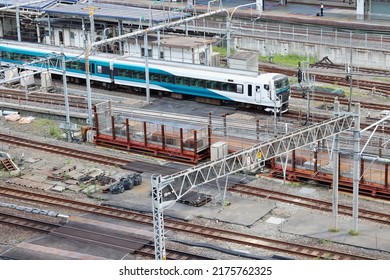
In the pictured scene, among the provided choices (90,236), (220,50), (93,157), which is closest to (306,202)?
(90,236)

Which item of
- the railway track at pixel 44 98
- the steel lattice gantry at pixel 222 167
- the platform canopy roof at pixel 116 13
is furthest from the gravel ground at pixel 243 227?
the platform canopy roof at pixel 116 13

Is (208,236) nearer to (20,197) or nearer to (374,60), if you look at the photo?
(20,197)

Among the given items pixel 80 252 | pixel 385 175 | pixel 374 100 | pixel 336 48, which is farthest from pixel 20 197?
pixel 336 48

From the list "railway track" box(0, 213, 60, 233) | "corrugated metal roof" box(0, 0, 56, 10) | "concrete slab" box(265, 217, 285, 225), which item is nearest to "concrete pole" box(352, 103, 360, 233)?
"concrete slab" box(265, 217, 285, 225)

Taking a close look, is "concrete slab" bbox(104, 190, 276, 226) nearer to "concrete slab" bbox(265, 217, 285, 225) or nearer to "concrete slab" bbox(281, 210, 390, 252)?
"concrete slab" bbox(265, 217, 285, 225)
